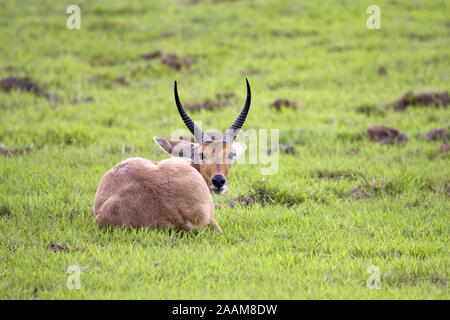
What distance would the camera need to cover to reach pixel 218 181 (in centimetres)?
→ 652

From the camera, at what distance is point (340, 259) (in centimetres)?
534

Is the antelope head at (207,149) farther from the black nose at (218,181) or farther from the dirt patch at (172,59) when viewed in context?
the dirt patch at (172,59)

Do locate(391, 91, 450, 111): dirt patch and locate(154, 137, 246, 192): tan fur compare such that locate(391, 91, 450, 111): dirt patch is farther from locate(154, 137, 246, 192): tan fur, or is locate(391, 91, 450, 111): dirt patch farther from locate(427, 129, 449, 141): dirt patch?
locate(154, 137, 246, 192): tan fur

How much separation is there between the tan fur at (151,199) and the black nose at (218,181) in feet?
1.96

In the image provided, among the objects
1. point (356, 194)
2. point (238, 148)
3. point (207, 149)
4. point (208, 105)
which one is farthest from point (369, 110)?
point (207, 149)

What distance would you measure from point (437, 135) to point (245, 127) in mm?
3654

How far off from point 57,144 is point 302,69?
7.51 m

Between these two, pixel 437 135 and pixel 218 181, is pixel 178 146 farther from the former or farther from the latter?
pixel 437 135

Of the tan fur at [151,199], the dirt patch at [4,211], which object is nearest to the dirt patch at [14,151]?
the dirt patch at [4,211]

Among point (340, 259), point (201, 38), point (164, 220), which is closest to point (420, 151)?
point (340, 259)

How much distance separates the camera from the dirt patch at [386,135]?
9.97 m

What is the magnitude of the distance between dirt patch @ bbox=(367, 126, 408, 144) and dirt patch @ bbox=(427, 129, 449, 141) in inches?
18.3

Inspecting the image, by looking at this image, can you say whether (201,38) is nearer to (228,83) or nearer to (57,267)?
(228,83)

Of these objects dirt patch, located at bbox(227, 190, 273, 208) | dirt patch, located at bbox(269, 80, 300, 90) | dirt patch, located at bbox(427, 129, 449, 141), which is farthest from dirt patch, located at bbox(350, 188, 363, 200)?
dirt patch, located at bbox(269, 80, 300, 90)
